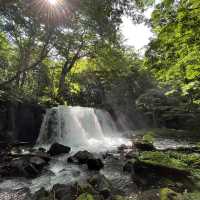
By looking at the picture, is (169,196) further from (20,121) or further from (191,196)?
(20,121)

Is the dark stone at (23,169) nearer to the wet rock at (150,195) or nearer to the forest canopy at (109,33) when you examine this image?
the wet rock at (150,195)

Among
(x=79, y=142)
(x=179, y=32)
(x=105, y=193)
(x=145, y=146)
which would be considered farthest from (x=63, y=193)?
(x=79, y=142)

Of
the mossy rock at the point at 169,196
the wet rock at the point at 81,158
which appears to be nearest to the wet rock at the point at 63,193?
the mossy rock at the point at 169,196

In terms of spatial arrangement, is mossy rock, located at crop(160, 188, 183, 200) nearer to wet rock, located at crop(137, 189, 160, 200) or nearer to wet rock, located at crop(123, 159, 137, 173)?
wet rock, located at crop(137, 189, 160, 200)

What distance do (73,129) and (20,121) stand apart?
14.5 ft

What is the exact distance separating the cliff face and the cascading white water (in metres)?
0.63

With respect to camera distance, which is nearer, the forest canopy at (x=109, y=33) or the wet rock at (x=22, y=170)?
the forest canopy at (x=109, y=33)

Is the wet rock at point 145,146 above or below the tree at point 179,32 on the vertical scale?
below

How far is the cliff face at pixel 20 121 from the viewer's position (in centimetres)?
1564

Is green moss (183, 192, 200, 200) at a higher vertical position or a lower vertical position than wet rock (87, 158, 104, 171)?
lower

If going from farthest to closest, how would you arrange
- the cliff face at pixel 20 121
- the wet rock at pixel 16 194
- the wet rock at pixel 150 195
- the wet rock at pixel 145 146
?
the cliff face at pixel 20 121 → the wet rock at pixel 145 146 → the wet rock at pixel 16 194 → the wet rock at pixel 150 195

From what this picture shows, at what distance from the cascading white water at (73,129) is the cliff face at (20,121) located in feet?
2.08

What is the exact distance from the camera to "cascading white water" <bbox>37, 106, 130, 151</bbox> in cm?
1736

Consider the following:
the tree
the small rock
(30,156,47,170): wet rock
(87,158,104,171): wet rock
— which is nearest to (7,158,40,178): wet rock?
(30,156,47,170): wet rock
